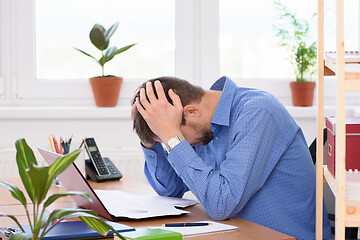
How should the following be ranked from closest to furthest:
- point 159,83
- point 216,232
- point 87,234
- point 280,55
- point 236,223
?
point 87,234, point 216,232, point 236,223, point 159,83, point 280,55

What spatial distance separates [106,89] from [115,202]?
1.38 meters

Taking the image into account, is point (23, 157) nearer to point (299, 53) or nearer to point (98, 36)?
point (98, 36)

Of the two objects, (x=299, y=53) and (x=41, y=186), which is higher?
(x=299, y=53)

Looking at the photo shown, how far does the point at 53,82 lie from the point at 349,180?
7.36 feet

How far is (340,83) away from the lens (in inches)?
41.4

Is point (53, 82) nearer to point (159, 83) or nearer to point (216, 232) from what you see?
point (159, 83)

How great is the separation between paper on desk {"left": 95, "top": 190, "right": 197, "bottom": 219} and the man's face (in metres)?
0.19

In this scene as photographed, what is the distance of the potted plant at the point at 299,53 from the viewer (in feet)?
9.84

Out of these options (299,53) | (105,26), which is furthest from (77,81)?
(299,53)

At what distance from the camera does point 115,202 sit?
1696mm

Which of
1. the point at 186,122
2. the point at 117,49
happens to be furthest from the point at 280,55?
the point at 186,122

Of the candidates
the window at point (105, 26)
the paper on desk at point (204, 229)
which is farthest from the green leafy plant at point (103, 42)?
the paper on desk at point (204, 229)

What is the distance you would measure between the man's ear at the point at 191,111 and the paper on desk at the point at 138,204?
268 mm

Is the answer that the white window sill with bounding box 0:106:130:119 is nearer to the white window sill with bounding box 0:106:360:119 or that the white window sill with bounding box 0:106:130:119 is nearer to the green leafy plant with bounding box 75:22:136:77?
the white window sill with bounding box 0:106:360:119
